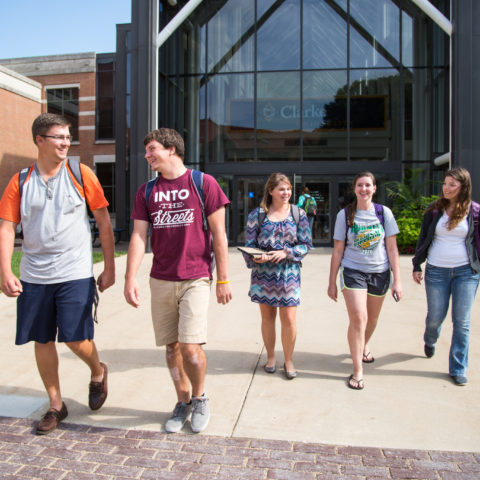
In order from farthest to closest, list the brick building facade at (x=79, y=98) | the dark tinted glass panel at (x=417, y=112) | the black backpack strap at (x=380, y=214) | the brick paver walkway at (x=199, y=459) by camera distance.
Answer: the brick building facade at (x=79, y=98)
the dark tinted glass panel at (x=417, y=112)
the black backpack strap at (x=380, y=214)
the brick paver walkway at (x=199, y=459)

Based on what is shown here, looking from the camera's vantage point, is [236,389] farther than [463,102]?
No

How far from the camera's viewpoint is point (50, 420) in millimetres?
3145

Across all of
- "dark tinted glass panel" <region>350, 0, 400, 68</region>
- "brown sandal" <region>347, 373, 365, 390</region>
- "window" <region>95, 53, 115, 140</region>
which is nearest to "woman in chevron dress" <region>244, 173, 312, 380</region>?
"brown sandal" <region>347, 373, 365, 390</region>

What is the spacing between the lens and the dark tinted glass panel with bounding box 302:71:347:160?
597 inches

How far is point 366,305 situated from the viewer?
4027mm

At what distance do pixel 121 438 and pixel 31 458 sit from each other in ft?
1.73

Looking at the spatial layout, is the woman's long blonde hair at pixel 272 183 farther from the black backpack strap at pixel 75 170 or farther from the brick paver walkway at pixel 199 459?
the brick paver walkway at pixel 199 459

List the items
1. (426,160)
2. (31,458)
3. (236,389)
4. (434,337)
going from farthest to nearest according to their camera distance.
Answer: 1. (426,160)
2. (434,337)
3. (236,389)
4. (31,458)

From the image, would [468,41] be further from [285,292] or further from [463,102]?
[285,292]

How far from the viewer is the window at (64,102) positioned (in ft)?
83.4

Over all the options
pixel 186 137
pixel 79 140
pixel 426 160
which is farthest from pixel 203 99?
pixel 79 140

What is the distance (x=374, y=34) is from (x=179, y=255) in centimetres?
1466

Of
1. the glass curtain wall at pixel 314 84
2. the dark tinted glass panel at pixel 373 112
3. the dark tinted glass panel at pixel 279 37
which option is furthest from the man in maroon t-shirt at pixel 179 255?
the dark tinted glass panel at pixel 279 37

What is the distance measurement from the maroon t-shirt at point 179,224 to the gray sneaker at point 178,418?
2.97ft
